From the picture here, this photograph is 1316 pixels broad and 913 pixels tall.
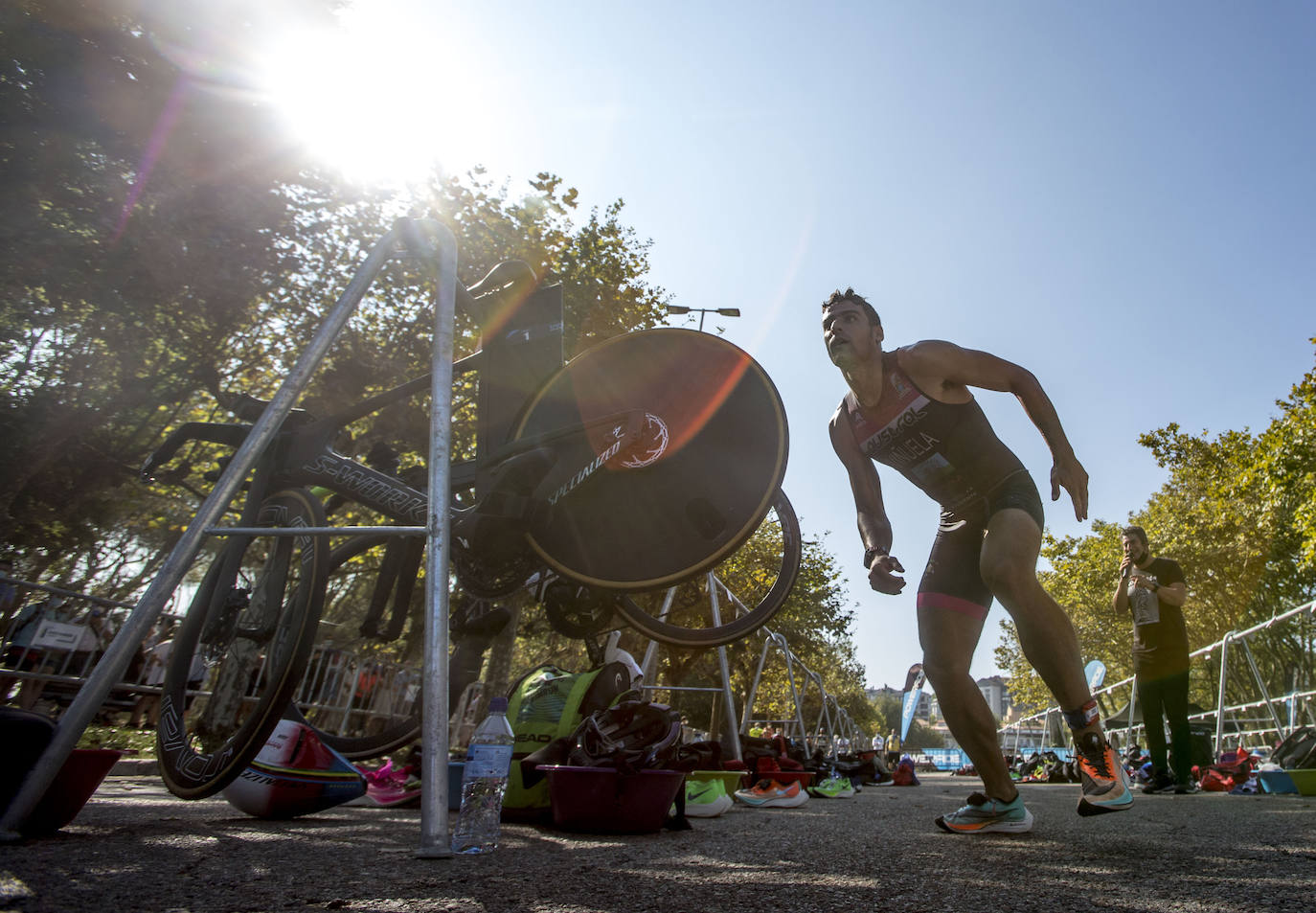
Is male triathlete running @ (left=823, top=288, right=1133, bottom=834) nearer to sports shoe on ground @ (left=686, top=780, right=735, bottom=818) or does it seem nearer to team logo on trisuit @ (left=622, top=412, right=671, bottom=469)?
team logo on trisuit @ (left=622, top=412, right=671, bottom=469)

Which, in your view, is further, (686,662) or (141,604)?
(686,662)

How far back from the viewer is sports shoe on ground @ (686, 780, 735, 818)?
4.13 metres

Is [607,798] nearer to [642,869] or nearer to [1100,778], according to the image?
[642,869]

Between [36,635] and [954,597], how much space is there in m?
8.13

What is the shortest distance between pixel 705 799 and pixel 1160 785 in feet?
16.6

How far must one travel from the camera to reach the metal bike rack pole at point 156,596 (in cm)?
195

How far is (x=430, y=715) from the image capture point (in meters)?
1.88

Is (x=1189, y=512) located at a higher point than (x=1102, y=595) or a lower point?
higher

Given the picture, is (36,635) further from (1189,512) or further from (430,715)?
(1189,512)

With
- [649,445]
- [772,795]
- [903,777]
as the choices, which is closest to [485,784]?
[649,445]

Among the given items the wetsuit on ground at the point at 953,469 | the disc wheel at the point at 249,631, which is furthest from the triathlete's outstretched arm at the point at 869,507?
the disc wheel at the point at 249,631

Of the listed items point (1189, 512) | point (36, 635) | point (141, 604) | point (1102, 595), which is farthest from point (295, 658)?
point (1102, 595)

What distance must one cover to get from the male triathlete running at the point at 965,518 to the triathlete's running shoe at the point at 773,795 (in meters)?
2.64

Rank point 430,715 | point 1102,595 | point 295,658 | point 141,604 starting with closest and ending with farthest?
1. point 430,715
2. point 141,604
3. point 295,658
4. point 1102,595
